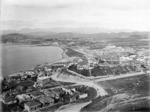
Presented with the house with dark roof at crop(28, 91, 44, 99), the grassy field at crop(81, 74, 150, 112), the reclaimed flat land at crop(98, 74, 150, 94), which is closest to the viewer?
the house with dark roof at crop(28, 91, 44, 99)

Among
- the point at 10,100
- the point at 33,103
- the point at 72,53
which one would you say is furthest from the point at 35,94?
the point at 72,53

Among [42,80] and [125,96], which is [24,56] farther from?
[125,96]

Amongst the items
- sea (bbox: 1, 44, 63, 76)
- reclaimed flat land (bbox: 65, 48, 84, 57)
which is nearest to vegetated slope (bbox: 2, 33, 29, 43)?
sea (bbox: 1, 44, 63, 76)

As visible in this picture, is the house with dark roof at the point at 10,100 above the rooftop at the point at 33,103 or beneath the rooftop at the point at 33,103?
above

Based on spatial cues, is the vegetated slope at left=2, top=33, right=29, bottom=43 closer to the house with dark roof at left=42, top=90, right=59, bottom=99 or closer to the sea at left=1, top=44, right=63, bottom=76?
the sea at left=1, top=44, right=63, bottom=76

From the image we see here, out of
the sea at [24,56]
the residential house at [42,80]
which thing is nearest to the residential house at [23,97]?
the residential house at [42,80]

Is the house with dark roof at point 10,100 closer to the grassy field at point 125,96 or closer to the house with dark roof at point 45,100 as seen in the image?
the house with dark roof at point 45,100
